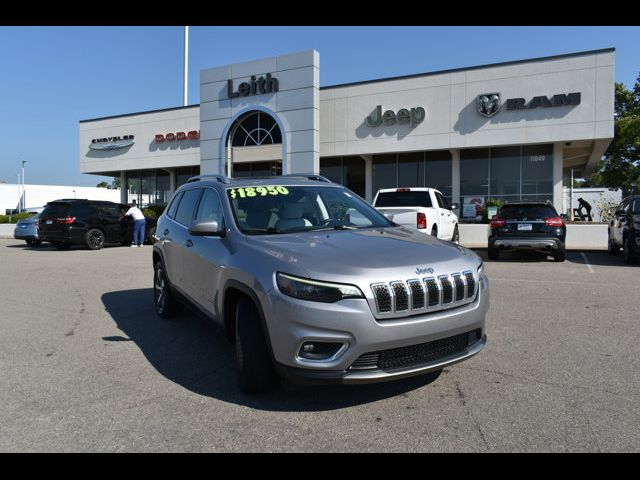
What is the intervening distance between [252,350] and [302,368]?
50 cm

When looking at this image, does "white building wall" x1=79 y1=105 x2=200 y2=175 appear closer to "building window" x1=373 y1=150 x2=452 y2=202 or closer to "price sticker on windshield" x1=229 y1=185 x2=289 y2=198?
"building window" x1=373 y1=150 x2=452 y2=202

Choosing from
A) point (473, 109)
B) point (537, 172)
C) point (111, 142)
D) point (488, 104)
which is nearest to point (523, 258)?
point (488, 104)

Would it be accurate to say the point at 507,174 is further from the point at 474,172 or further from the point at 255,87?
the point at 255,87

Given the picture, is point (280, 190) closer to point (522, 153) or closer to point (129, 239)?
point (129, 239)

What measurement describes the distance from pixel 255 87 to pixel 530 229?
55.9 ft

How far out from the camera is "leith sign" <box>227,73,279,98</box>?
24.6 meters

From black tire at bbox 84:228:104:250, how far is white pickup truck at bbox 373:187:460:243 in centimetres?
985

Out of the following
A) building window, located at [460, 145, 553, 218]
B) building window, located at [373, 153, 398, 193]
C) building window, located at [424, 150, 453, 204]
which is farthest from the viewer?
building window, located at [373, 153, 398, 193]

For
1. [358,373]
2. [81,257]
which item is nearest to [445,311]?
[358,373]

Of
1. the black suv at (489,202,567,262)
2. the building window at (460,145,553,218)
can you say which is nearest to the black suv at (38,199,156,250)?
the black suv at (489,202,567,262)

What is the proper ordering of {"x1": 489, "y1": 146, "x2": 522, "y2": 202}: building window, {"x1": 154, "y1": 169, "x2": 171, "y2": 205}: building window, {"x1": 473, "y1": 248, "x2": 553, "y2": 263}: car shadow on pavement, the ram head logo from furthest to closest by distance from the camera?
{"x1": 154, "y1": 169, "x2": 171, "y2": 205}: building window → {"x1": 489, "y1": 146, "x2": 522, "y2": 202}: building window → the ram head logo → {"x1": 473, "y1": 248, "x2": 553, "y2": 263}: car shadow on pavement

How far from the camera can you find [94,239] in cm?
1700

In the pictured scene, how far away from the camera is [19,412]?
3.54 metres

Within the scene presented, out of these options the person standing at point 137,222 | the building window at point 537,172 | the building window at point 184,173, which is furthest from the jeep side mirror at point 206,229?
the building window at point 184,173
